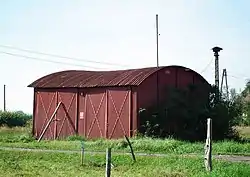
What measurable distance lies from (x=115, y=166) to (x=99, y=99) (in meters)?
13.4

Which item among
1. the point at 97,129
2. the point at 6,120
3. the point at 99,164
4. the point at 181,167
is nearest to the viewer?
the point at 181,167

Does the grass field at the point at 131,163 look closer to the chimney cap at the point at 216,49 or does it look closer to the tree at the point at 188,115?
the tree at the point at 188,115

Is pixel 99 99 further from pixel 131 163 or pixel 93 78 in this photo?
pixel 131 163

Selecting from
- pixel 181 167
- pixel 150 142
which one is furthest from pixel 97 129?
pixel 181 167

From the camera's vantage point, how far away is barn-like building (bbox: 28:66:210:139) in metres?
30.7

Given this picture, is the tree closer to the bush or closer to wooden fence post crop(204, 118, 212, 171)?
wooden fence post crop(204, 118, 212, 171)

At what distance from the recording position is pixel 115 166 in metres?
19.2

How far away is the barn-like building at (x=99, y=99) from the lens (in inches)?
1208

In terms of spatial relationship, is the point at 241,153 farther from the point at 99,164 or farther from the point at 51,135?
the point at 51,135

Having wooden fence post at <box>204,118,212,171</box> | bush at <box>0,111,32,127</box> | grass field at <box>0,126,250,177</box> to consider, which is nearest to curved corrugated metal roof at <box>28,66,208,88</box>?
grass field at <box>0,126,250,177</box>

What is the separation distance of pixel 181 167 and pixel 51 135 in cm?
1867

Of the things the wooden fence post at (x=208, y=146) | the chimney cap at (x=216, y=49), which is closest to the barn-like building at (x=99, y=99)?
the chimney cap at (x=216, y=49)

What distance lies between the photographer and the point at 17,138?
3369 centimetres

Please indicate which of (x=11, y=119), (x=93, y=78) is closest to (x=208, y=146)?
(x=93, y=78)
